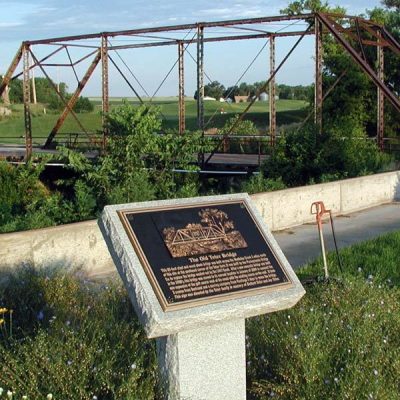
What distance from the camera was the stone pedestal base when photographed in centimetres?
494

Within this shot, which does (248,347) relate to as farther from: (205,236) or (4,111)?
(4,111)

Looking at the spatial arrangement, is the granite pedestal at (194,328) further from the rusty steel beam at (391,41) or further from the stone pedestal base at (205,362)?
the rusty steel beam at (391,41)

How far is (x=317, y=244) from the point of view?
38.5 ft

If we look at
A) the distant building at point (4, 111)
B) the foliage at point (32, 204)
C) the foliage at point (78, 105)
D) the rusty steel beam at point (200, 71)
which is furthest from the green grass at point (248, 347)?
the foliage at point (78, 105)

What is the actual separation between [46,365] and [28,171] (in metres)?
17.9

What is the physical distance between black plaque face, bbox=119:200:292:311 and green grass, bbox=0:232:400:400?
51cm

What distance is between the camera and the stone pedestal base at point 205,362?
4.94 metres

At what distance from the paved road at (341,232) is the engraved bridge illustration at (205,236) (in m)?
4.76

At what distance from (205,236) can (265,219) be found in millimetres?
7557

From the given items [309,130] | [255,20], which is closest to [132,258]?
[309,130]

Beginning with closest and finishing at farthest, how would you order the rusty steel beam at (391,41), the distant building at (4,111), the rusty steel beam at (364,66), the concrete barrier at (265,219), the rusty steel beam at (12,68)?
1. the concrete barrier at (265,219)
2. the rusty steel beam at (364,66)
3. the rusty steel beam at (391,41)
4. the rusty steel beam at (12,68)
5. the distant building at (4,111)

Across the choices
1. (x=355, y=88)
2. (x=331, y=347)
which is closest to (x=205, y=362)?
(x=331, y=347)

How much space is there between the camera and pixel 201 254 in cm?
523

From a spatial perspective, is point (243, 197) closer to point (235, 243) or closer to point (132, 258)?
point (235, 243)
